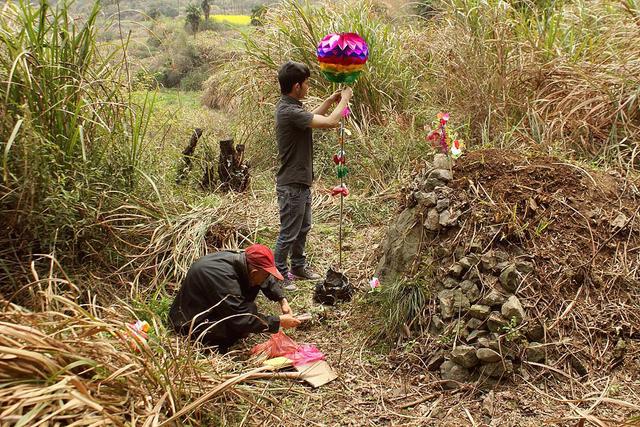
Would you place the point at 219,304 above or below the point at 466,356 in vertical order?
above

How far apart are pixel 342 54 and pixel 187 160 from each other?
2.40m

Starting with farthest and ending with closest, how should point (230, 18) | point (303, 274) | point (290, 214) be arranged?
point (230, 18) < point (303, 274) < point (290, 214)

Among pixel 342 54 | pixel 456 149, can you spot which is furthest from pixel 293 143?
pixel 456 149

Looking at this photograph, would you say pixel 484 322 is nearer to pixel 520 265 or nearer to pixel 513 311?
pixel 513 311

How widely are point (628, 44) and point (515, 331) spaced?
3.38 m

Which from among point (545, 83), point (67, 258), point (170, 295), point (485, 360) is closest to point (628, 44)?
point (545, 83)

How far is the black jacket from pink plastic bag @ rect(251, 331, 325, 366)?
7 cm

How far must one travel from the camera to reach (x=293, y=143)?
152 inches

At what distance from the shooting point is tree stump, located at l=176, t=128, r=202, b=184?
496 cm

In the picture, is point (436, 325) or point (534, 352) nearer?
point (534, 352)

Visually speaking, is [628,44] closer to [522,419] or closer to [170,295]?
[522,419]

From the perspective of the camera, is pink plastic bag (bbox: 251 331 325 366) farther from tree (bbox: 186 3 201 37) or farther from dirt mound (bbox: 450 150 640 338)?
tree (bbox: 186 3 201 37)

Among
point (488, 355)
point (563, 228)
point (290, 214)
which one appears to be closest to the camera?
point (488, 355)

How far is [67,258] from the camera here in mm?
3512
